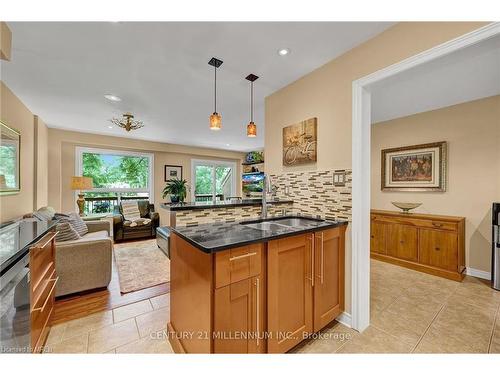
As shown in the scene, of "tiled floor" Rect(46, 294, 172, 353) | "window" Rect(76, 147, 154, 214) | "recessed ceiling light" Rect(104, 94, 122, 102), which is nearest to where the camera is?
"tiled floor" Rect(46, 294, 172, 353)

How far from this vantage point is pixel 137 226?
458 centimetres

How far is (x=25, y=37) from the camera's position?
5.35 ft

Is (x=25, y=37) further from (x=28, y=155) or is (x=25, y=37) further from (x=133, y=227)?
(x=133, y=227)

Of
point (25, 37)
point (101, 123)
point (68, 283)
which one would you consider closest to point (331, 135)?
point (25, 37)

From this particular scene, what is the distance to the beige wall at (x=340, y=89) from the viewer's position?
139 cm

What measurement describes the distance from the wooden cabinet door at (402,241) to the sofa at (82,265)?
3.94 meters

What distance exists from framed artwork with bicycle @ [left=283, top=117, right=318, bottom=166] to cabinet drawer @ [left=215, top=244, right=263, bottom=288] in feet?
4.22

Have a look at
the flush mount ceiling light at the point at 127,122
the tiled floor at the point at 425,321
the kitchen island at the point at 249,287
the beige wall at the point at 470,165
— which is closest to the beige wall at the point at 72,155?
the flush mount ceiling light at the point at 127,122

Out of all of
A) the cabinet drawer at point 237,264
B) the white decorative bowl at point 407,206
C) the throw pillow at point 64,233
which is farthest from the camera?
the white decorative bowl at point 407,206

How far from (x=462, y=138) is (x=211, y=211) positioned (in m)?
3.59

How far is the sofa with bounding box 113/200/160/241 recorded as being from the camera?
4.41 metres

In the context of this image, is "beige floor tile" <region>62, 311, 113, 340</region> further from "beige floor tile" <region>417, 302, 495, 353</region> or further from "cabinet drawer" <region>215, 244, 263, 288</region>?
"beige floor tile" <region>417, 302, 495, 353</region>

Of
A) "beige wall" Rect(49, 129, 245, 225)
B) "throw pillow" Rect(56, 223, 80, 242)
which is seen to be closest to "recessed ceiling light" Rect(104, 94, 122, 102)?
"throw pillow" Rect(56, 223, 80, 242)

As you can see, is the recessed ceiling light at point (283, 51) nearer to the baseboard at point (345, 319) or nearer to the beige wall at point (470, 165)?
the baseboard at point (345, 319)
